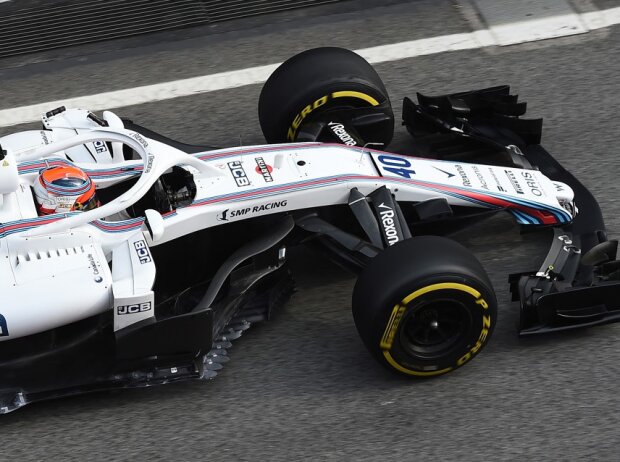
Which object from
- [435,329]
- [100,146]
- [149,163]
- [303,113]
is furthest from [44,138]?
[435,329]

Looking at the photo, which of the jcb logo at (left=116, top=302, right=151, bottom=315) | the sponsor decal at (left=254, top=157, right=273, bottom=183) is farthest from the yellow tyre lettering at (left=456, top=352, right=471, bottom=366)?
the jcb logo at (left=116, top=302, right=151, bottom=315)

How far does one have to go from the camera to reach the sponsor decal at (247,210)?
5062 mm

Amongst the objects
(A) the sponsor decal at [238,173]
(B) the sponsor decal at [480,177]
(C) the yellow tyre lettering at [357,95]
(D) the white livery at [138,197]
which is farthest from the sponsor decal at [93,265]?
(B) the sponsor decal at [480,177]

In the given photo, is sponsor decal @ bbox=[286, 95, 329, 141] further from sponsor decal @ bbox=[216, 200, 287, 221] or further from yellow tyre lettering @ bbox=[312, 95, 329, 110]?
sponsor decal @ bbox=[216, 200, 287, 221]

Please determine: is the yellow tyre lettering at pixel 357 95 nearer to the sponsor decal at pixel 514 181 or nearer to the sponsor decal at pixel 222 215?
the sponsor decal at pixel 514 181

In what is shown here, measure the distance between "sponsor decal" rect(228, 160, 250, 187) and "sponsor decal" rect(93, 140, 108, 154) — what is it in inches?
25.7

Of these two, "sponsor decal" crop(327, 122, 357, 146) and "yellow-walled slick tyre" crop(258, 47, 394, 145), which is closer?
"sponsor decal" crop(327, 122, 357, 146)

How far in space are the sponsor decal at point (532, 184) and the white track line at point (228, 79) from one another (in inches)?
74.7

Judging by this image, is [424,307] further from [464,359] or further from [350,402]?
[350,402]

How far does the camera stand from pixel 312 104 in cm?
587

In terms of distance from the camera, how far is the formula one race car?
4.65 metres

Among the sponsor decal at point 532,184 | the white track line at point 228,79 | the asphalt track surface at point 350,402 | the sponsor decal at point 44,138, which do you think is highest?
the white track line at point 228,79

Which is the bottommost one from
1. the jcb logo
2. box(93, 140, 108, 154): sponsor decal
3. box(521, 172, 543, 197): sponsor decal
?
the jcb logo

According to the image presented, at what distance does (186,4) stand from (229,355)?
3306mm
